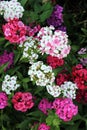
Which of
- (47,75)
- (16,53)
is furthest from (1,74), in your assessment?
(47,75)

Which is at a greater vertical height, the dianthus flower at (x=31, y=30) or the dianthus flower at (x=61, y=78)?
the dianthus flower at (x=31, y=30)

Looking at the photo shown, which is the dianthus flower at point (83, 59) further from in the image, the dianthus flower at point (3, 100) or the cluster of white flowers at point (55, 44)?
the dianthus flower at point (3, 100)

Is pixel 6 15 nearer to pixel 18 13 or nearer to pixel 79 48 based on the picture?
pixel 18 13

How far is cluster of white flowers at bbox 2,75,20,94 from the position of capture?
3.65 metres

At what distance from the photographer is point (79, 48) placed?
460 centimetres

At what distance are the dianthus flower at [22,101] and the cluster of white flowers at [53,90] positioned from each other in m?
0.19

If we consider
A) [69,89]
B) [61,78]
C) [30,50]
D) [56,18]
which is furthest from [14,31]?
[56,18]

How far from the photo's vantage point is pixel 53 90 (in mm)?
3580

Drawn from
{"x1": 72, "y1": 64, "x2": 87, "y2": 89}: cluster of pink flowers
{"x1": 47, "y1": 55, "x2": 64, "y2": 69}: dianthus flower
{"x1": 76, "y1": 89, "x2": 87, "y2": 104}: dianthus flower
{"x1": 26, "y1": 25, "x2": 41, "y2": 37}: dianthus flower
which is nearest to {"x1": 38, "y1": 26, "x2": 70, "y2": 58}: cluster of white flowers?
{"x1": 47, "y1": 55, "x2": 64, "y2": 69}: dianthus flower

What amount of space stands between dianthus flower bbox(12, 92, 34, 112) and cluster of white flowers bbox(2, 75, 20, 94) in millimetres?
145

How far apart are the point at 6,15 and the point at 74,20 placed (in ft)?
4.25

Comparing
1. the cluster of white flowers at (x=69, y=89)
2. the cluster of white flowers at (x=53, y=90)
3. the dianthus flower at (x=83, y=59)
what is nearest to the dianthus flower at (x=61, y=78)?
the cluster of white flowers at (x=69, y=89)

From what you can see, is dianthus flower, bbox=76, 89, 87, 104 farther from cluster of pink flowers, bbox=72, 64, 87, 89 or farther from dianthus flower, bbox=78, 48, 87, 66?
dianthus flower, bbox=78, 48, 87, 66

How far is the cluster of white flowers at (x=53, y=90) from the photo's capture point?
11.7ft
